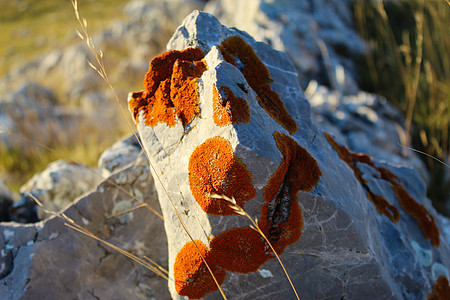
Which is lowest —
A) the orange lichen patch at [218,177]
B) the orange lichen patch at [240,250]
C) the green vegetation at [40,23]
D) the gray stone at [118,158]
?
the green vegetation at [40,23]

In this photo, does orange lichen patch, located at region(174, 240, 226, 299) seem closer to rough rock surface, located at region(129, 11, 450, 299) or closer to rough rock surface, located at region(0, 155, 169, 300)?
rough rock surface, located at region(129, 11, 450, 299)

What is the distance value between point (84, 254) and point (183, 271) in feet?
4.11

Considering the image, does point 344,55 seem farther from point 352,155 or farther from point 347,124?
point 352,155

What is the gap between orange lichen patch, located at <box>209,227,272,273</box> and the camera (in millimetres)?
2186

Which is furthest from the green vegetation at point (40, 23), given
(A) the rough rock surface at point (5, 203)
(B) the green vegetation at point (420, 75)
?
(A) the rough rock surface at point (5, 203)

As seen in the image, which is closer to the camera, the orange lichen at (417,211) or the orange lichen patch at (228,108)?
the orange lichen patch at (228,108)

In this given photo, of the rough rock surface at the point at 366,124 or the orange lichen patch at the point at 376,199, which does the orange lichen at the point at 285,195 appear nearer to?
the orange lichen patch at the point at 376,199

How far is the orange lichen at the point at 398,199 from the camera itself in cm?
319

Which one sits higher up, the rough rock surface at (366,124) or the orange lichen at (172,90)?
the orange lichen at (172,90)

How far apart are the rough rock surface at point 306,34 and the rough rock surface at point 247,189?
182 inches

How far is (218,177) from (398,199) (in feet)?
7.68

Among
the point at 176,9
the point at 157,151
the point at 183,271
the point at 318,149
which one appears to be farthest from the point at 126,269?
the point at 176,9

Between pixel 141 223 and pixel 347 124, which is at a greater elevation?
pixel 141 223

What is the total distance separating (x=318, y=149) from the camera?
273cm
